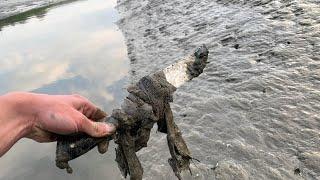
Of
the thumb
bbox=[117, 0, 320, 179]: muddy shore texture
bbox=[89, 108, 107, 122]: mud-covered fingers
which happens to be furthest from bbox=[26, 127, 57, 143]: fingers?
bbox=[117, 0, 320, 179]: muddy shore texture

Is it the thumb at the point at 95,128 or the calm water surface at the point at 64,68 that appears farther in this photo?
the calm water surface at the point at 64,68

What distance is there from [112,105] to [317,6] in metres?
5.44

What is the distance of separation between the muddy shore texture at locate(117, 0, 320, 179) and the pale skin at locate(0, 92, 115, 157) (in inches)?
116

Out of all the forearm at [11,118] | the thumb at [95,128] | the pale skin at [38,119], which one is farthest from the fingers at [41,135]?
the thumb at [95,128]

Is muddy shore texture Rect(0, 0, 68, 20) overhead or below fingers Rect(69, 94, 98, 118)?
below

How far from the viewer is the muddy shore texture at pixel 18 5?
106 feet

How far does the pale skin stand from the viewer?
10.1ft

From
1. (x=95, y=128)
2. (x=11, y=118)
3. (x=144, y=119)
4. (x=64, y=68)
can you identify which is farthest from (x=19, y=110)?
(x=64, y=68)

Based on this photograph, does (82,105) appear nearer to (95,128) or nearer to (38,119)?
(95,128)

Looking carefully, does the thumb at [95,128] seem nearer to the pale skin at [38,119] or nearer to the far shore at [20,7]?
the pale skin at [38,119]

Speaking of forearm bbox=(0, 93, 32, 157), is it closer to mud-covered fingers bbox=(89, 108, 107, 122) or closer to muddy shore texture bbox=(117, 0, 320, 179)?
mud-covered fingers bbox=(89, 108, 107, 122)

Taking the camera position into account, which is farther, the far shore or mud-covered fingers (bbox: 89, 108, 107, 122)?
the far shore

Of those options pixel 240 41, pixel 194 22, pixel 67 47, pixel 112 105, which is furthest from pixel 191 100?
pixel 67 47

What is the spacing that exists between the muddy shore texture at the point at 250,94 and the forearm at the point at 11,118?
3.28 metres
